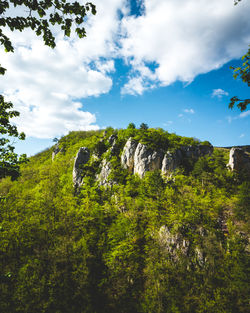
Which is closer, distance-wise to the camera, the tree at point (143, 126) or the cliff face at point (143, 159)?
the cliff face at point (143, 159)

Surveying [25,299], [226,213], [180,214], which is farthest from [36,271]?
[226,213]

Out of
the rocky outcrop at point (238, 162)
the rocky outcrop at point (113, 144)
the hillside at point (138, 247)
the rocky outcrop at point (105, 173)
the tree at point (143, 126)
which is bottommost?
the hillside at point (138, 247)

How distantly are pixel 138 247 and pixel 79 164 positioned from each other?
32.5m

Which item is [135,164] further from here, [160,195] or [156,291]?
[156,291]

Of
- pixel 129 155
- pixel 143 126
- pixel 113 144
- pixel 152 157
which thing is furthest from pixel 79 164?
pixel 143 126

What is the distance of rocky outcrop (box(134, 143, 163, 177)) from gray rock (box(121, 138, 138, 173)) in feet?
5.94

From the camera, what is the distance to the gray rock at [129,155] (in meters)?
46.9

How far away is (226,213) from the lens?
1167 inches

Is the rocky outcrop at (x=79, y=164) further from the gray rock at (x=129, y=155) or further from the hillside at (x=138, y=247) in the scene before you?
the gray rock at (x=129, y=155)

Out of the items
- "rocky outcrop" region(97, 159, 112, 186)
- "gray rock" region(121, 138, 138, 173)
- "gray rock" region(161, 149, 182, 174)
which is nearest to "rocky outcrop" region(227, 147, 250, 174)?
"gray rock" region(161, 149, 182, 174)

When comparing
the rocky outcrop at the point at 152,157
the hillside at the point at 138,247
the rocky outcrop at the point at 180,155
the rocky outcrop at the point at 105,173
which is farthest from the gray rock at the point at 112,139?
the rocky outcrop at the point at 180,155

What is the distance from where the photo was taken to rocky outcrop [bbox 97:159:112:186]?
44.7m

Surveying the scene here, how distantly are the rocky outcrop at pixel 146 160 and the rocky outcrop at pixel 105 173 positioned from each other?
26.3 ft

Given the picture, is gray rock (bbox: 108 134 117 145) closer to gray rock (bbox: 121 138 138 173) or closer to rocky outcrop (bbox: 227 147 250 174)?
gray rock (bbox: 121 138 138 173)
